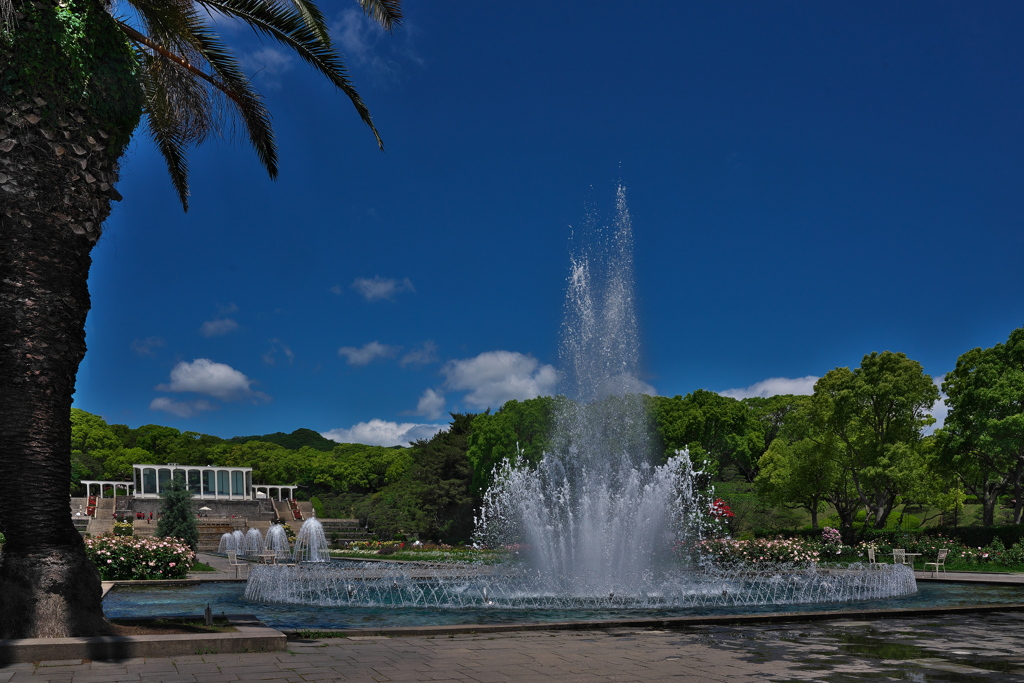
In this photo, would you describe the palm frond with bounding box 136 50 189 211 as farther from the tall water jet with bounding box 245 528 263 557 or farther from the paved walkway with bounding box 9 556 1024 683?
the tall water jet with bounding box 245 528 263 557

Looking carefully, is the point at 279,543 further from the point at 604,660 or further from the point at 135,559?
the point at 604,660

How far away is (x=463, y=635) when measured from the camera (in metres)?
9.31

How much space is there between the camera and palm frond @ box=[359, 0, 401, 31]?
35.4ft

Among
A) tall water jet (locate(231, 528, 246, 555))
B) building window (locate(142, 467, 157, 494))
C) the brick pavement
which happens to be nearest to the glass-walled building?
building window (locate(142, 467, 157, 494))

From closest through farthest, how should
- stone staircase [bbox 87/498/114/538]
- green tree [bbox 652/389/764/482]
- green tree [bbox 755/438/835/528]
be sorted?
green tree [bbox 755/438/835/528] → stone staircase [bbox 87/498/114/538] → green tree [bbox 652/389/764/482]

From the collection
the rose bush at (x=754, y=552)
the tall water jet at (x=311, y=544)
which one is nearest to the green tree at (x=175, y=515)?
the tall water jet at (x=311, y=544)

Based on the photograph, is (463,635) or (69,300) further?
(463,635)

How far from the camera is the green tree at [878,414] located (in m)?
34.0

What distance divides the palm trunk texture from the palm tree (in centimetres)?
1

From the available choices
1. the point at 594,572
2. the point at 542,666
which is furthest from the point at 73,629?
the point at 594,572

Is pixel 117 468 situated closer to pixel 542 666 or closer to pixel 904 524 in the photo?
pixel 904 524

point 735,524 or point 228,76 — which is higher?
point 228,76

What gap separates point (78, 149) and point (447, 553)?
1041 inches

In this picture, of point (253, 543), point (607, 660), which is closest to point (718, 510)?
point (253, 543)
